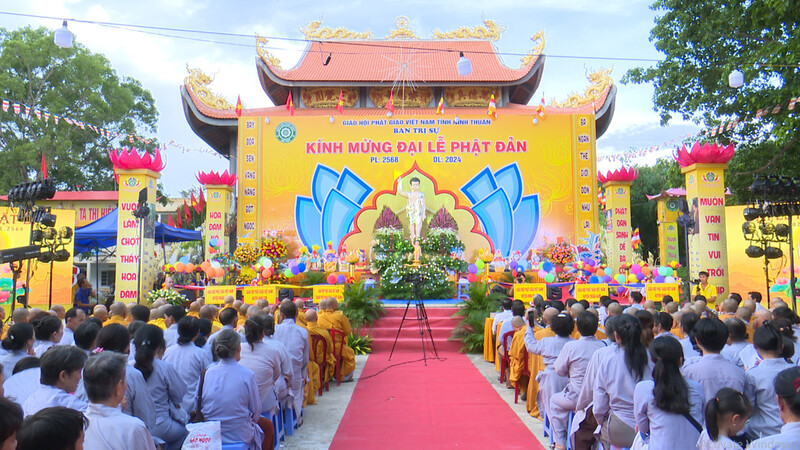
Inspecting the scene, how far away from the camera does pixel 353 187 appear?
13.6 meters

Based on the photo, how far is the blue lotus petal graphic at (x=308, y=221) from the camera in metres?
13.5

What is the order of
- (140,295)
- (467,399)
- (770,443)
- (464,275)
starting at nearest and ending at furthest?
(770,443) → (467,399) → (140,295) → (464,275)

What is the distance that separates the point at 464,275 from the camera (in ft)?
40.6

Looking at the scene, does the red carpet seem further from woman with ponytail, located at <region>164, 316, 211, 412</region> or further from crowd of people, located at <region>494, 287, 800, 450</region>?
woman with ponytail, located at <region>164, 316, 211, 412</region>

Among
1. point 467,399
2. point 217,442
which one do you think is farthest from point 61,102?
point 217,442

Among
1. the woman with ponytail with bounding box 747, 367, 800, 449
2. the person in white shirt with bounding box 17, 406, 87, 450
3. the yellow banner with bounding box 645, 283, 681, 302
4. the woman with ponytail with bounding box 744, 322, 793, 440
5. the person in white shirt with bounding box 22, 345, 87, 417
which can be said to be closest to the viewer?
the person in white shirt with bounding box 17, 406, 87, 450

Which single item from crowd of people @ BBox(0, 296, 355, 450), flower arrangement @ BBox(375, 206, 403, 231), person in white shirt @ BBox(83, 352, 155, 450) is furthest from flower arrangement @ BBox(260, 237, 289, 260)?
person in white shirt @ BBox(83, 352, 155, 450)

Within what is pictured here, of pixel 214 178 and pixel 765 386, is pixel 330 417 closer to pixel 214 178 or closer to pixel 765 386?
pixel 765 386

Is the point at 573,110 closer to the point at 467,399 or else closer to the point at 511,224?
the point at 511,224

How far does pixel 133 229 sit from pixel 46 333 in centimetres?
712

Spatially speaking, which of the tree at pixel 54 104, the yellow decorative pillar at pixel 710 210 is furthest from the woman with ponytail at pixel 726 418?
the tree at pixel 54 104

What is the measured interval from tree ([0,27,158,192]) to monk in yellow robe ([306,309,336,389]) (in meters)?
14.6

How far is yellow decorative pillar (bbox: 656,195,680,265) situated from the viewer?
1538cm

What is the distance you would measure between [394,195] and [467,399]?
8198 millimetres
